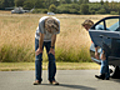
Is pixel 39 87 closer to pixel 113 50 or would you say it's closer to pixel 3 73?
pixel 113 50

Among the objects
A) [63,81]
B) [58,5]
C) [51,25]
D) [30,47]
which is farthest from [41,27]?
[58,5]

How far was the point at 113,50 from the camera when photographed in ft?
21.7

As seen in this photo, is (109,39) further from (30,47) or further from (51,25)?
→ (30,47)

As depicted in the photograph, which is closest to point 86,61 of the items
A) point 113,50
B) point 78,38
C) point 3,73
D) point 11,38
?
point 78,38

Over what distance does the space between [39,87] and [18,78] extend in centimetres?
128

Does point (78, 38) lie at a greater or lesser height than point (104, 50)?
lesser

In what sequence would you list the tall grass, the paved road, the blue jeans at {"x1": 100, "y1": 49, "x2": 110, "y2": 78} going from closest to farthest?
the paved road
the blue jeans at {"x1": 100, "y1": 49, "x2": 110, "y2": 78}
the tall grass

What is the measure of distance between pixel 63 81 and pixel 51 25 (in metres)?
1.53

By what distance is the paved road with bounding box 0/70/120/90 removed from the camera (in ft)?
20.6

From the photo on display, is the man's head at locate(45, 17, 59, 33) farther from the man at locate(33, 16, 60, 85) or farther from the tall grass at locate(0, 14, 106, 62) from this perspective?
the tall grass at locate(0, 14, 106, 62)

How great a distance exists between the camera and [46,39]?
6.48 meters

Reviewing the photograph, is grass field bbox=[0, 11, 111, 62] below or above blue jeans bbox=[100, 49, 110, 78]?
below

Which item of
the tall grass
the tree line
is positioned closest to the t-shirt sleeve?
the tall grass

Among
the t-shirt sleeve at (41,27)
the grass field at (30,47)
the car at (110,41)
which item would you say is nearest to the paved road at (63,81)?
the car at (110,41)
